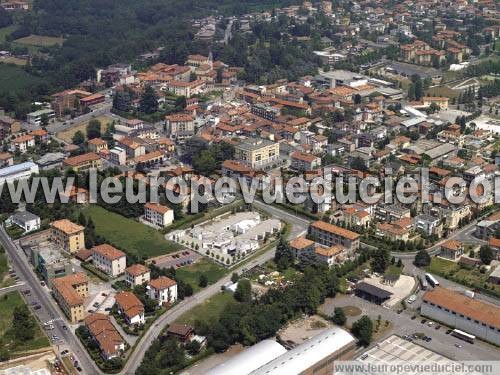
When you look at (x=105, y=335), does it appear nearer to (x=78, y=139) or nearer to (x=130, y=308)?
(x=130, y=308)

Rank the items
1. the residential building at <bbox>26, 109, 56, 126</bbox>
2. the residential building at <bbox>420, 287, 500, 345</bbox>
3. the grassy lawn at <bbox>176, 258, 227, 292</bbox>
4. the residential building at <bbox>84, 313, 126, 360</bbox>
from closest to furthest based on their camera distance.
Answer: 1. the residential building at <bbox>84, 313, 126, 360</bbox>
2. the residential building at <bbox>420, 287, 500, 345</bbox>
3. the grassy lawn at <bbox>176, 258, 227, 292</bbox>
4. the residential building at <bbox>26, 109, 56, 126</bbox>

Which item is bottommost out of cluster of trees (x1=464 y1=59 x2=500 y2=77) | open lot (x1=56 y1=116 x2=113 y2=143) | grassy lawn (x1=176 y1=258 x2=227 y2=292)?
grassy lawn (x1=176 y1=258 x2=227 y2=292)

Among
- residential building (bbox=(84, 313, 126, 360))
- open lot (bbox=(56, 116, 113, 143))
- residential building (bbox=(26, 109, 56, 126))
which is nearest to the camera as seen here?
residential building (bbox=(84, 313, 126, 360))

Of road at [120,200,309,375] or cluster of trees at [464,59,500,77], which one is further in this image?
cluster of trees at [464,59,500,77]

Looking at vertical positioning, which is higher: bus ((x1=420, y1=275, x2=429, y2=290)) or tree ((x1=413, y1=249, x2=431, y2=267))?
tree ((x1=413, y1=249, x2=431, y2=267))

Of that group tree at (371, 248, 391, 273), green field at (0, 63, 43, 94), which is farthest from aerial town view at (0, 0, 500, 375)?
green field at (0, 63, 43, 94)

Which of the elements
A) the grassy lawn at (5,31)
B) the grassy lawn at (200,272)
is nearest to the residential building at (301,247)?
the grassy lawn at (200,272)

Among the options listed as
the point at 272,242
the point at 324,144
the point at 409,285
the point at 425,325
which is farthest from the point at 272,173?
the point at 425,325

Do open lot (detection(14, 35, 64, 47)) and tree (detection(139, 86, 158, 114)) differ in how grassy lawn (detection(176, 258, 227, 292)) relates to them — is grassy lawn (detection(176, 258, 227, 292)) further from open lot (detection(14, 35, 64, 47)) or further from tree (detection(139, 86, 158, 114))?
open lot (detection(14, 35, 64, 47))
